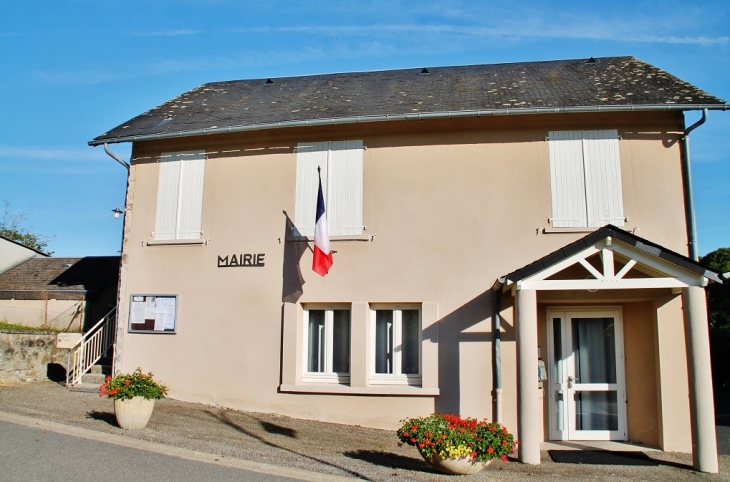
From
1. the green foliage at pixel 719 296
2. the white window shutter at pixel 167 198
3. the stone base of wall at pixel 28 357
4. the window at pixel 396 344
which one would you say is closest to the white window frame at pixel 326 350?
the window at pixel 396 344

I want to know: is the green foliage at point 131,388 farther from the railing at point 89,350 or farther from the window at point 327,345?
the railing at point 89,350

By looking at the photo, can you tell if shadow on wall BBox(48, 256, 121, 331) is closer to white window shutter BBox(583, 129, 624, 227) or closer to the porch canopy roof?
the porch canopy roof

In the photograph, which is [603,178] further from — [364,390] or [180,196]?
[180,196]

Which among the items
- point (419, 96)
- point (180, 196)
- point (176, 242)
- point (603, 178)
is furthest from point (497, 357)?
point (180, 196)

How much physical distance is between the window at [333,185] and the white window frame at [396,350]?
1400mm

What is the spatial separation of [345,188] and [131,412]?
4766 millimetres

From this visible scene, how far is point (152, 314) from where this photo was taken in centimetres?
1123

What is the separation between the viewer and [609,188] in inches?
392

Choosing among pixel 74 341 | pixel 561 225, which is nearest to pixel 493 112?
pixel 561 225

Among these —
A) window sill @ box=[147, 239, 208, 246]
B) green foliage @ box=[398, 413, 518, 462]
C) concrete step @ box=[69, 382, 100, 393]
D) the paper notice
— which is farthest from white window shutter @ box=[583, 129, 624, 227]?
A: concrete step @ box=[69, 382, 100, 393]

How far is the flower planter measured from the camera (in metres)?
6.80

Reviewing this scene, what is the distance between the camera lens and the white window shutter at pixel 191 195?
1126cm

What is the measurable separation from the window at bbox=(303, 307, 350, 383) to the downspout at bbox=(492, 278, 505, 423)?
239 cm

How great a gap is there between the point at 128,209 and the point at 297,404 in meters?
4.80
